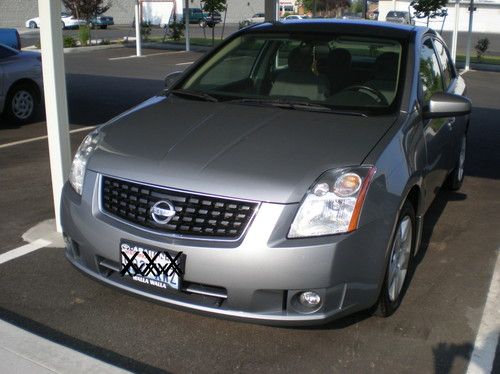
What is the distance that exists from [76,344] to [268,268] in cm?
116

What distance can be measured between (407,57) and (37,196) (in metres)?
3.57

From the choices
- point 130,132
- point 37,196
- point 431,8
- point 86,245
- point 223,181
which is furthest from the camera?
point 431,8

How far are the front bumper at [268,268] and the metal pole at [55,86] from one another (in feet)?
4.99

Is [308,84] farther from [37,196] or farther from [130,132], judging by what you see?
[37,196]

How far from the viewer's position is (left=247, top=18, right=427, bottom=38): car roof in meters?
4.61

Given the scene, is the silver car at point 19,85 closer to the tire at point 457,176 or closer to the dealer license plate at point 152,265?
the tire at point 457,176

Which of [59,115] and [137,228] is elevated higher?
[59,115]

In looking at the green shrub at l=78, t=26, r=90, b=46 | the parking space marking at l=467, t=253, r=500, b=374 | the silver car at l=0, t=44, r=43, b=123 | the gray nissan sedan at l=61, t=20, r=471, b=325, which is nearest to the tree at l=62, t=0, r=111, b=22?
the green shrub at l=78, t=26, r=90, b=46

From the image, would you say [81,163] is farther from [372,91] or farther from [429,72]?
[429,72]

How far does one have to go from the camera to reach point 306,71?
175 inches

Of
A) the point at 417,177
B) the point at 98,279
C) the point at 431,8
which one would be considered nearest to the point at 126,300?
the point at 98,279

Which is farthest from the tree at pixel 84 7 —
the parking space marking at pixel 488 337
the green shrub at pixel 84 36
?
the parking space marking at pixel 488 337

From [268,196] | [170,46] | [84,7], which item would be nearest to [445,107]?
[268,196]

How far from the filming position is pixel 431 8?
24844 millimetres
